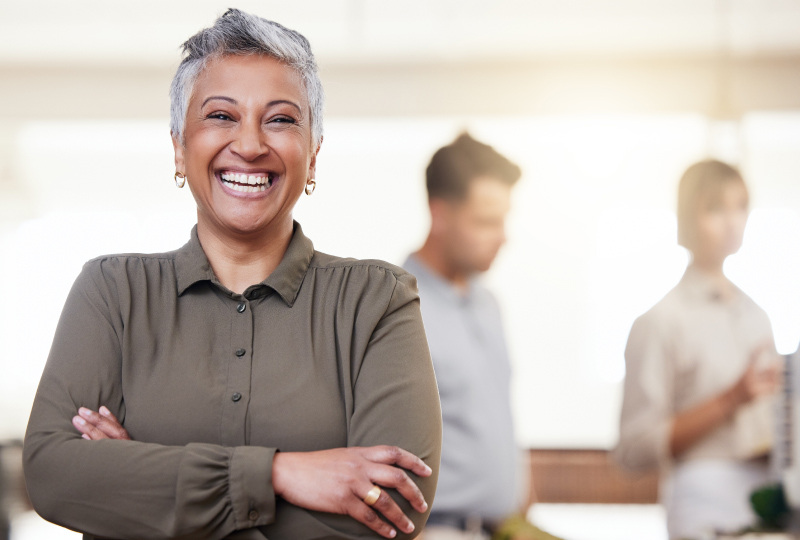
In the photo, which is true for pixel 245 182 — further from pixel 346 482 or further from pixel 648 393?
pixel 648 393

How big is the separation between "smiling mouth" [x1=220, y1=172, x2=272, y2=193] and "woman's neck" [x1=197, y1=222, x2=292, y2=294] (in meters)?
0.08

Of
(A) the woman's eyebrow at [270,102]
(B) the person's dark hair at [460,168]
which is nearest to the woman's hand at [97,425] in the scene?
(A) the woman's eyebrow at [270,102]

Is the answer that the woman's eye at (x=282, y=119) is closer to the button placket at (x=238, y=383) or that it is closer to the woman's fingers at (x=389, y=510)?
the button placket at (x=238, y=383)

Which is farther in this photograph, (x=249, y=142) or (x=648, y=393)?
(x=648, y=393)

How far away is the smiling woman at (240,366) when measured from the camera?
1176 mm

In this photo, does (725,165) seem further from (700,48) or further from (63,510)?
(63,510)

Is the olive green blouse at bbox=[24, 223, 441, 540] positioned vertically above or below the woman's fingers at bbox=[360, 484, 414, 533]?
above

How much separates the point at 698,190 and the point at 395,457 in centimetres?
271

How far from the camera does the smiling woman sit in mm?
1176

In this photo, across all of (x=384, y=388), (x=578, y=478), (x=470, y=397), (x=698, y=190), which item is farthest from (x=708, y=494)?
(x=384, y=388)

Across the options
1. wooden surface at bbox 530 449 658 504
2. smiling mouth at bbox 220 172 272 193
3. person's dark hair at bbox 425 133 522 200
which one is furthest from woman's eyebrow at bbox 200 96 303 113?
wooden surface at bbox 530 449 658 504

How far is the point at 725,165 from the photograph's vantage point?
12.4 feet

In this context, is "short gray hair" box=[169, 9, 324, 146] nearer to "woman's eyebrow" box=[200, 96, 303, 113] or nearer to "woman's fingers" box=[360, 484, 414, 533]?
"woman's eyebrow" box=[200, 96, 303, 113]

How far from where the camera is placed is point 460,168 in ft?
10.7
